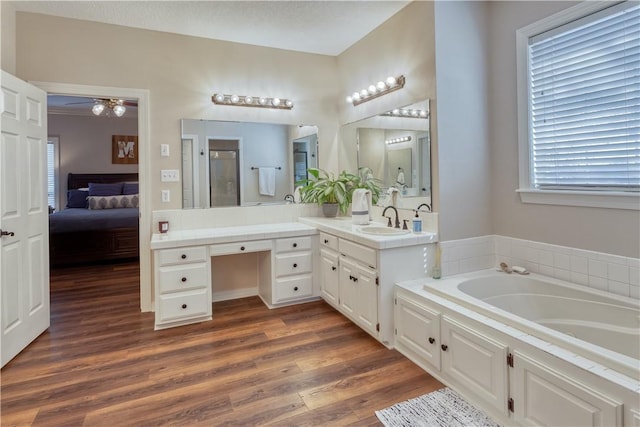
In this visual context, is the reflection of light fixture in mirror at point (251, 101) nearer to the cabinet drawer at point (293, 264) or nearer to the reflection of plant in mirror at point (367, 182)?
the reflection of plant in mirror at point (367, 182)

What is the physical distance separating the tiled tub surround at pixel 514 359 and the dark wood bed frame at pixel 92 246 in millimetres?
4578

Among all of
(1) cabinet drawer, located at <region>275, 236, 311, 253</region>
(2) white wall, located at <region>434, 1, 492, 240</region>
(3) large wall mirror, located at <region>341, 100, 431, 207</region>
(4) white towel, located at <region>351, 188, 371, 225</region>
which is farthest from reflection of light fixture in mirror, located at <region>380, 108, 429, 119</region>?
(1) cabinet drawer, located at <region>275, 236, 311, 253</region>

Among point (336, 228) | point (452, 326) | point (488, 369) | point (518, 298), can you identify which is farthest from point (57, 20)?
point (518, 298)

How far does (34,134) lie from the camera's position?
9.16 ft

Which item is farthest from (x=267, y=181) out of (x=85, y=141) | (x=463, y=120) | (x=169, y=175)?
(x=85, y=141)

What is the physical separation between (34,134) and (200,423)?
8.26 ft

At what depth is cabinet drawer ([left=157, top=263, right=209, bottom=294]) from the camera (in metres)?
2.98

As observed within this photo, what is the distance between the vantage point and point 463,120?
9.38 ft

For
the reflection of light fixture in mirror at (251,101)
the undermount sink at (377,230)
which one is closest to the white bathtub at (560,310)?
the undermount sink at (377,230)

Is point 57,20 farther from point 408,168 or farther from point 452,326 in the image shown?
point 452,326

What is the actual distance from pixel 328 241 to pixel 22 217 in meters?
2.39

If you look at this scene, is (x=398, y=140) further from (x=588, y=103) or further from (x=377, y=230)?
(x=588, y=103)

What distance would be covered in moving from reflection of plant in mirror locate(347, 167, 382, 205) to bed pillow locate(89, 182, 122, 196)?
16.8 feet

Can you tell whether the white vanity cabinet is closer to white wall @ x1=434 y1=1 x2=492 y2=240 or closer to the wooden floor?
the wooden floor
